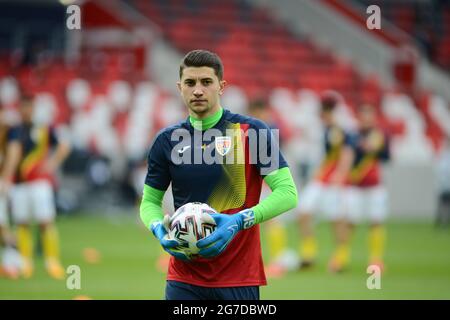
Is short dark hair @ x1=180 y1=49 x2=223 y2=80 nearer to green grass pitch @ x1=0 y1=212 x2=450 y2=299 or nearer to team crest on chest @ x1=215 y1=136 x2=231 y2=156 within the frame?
team crest on chest @ x1=215 y1=136 x2=231 y2=156

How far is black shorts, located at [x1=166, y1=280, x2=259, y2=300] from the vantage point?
5758 millimetres

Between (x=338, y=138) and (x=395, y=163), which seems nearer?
(x=338, y=138)

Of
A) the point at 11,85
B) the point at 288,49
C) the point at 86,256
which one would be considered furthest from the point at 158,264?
the point at 288,49

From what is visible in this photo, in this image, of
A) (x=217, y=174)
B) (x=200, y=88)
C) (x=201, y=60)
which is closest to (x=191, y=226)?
(x=217, y=174)

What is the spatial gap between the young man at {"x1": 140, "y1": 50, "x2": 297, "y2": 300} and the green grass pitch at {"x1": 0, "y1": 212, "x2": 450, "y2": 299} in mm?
4460

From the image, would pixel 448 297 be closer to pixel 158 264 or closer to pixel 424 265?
pixel 424 265

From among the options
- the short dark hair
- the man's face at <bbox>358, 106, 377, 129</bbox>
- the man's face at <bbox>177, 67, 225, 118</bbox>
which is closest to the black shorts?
the man's face at <bbox>177, 67, 225, 118</bbox>

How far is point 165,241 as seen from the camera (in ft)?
18.2

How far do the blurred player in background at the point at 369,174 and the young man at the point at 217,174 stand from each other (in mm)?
8100

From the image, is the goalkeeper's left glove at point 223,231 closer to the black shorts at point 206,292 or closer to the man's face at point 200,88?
the black shorts at point 206,292

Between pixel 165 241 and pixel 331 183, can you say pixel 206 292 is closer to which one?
pixel 165 241

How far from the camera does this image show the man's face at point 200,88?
5.75 metres

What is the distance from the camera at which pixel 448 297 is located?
1035cm

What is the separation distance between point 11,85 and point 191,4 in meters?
7.78
